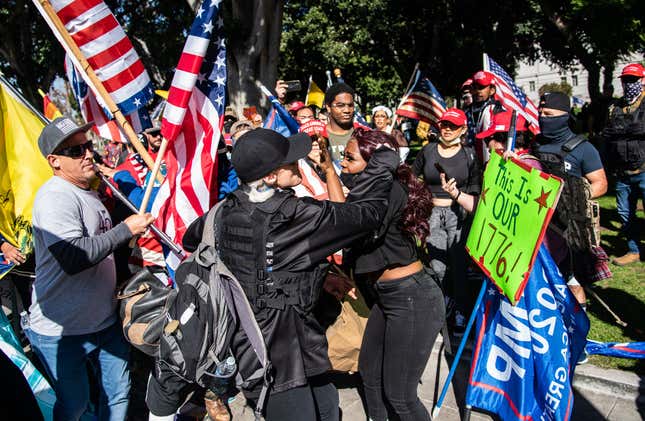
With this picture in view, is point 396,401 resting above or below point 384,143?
below

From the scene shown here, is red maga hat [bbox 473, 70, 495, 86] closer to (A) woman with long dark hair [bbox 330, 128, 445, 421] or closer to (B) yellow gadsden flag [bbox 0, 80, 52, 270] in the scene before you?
(A) woman with long dark hair [bbox 330, 128, 445, 421]

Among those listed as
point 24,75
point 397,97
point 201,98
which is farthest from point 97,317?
point 397,97

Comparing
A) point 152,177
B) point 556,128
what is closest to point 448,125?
point 556,128

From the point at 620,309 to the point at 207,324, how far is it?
418 centimetres

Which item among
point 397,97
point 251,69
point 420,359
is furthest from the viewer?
point 397,97

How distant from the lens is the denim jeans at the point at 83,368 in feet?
10.1

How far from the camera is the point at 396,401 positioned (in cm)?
313

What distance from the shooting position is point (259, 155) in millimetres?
2537

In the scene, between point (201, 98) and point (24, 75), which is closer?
point (201, 98)

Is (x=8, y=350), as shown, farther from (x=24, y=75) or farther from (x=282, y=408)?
(x=24, y=75)

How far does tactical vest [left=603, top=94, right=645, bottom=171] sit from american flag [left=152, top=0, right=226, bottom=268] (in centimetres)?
506

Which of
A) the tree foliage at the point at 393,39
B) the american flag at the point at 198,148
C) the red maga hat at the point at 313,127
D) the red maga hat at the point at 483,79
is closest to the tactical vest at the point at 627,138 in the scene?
the red maga hat at the point at 483,79

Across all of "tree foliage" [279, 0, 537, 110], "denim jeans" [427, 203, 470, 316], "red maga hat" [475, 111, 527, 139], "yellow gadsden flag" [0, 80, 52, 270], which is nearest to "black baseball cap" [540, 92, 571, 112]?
"red maga hat" [475, 111, 527, 139]

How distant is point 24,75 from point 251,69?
11.1m
